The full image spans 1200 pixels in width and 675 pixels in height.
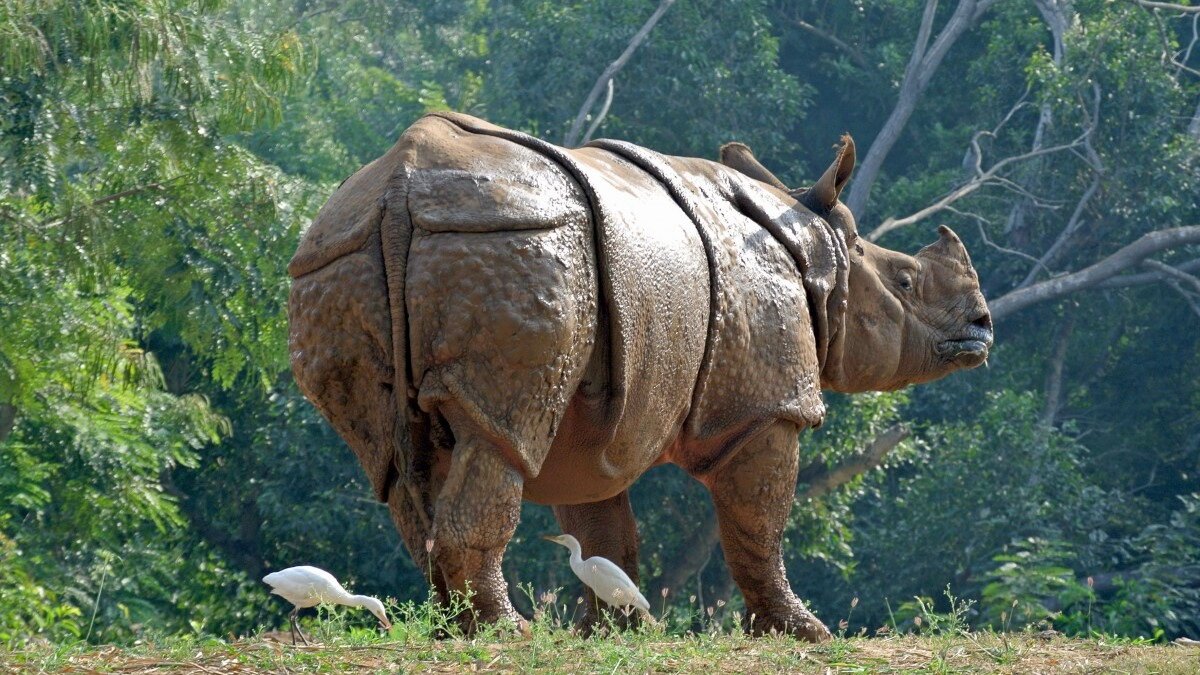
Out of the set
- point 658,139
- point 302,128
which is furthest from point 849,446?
point 302,128

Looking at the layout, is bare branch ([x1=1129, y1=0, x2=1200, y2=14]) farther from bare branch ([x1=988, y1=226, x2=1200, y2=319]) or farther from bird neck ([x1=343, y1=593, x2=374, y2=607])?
bird neck ([x1=343, y1=593, x2=374, y2=607])

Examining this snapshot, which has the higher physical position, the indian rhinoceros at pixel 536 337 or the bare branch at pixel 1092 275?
the indian rhinoceros at pixel 536 337

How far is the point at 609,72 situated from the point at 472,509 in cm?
1473

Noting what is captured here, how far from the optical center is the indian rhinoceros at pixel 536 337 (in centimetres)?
561

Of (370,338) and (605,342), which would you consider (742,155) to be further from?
(370,338)

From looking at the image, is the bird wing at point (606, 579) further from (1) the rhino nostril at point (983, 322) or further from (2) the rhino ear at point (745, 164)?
(1) the rhino nostril at point (983, 322)

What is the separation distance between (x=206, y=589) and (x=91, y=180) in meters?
5.25

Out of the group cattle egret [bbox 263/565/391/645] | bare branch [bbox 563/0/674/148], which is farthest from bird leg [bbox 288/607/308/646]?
bare branch [bbox 563/0/674/148]

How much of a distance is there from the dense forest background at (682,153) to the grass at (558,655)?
6.11 metres

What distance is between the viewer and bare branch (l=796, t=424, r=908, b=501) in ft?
54.4

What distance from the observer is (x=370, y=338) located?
5695mm

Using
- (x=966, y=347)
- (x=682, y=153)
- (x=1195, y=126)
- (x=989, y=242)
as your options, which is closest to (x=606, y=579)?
(x=966, y=347)

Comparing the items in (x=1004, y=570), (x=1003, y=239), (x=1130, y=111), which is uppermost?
(x=1130, y=111)

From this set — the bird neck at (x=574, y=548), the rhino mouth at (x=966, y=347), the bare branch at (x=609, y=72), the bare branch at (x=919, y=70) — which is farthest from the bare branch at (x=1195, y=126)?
the bird neck at (x=574, y=548)
